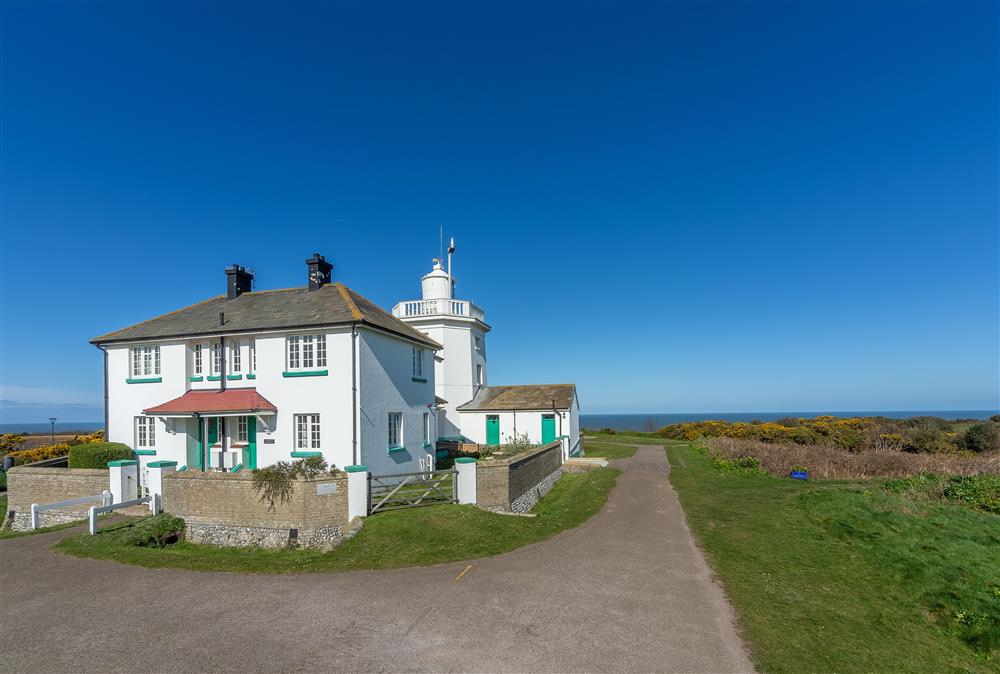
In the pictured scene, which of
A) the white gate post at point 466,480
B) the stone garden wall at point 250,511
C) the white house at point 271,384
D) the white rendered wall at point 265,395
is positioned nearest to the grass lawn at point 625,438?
the white house at point 271,384

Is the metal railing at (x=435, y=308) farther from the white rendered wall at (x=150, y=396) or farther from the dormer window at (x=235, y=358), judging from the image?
the white rendered wall at (x=150, y=396)

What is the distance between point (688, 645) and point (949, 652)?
3.94m

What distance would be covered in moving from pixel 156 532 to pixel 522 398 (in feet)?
62.0

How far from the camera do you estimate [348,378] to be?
53.0 ft

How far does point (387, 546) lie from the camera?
1123cm

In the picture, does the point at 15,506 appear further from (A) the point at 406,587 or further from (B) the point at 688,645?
(B) the point at 688,645

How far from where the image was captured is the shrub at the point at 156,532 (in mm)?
12539

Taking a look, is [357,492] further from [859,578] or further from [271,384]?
[859,578]

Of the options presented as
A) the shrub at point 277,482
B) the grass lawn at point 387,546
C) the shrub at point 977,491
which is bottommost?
the shrub at point 977,491

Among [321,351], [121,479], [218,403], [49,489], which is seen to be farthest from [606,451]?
[49,489]

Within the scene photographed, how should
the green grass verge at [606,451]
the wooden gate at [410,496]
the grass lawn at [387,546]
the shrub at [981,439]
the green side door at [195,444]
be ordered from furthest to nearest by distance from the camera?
the shrub at [981,439]
the green grass verge at [606,451]
the green side door at [195,444]
the wooden gate at [410,496]
the grass lawn at [387,546]

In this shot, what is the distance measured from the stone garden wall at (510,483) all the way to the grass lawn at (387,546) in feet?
2.19

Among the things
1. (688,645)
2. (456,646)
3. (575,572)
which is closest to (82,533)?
(456,646)

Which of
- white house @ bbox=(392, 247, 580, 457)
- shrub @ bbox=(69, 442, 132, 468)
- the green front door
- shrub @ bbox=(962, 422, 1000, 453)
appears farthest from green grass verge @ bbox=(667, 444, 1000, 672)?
shrub @ bbox=(962, 422, 1000, 453)
